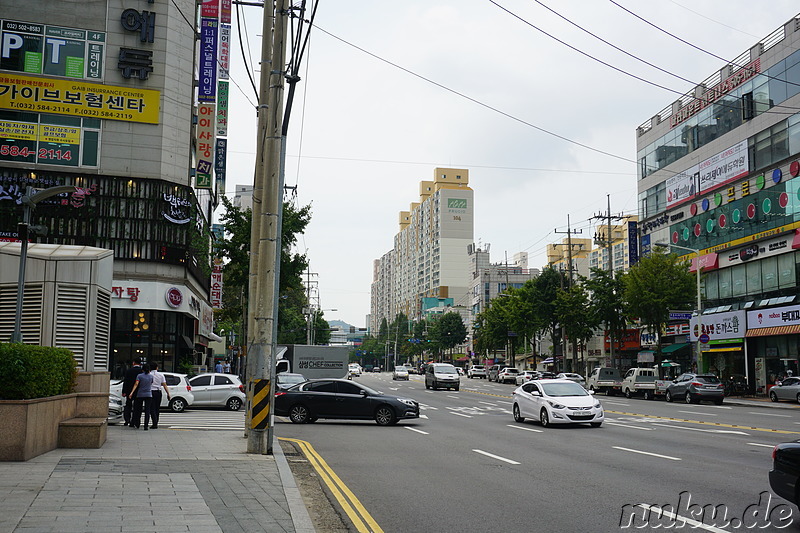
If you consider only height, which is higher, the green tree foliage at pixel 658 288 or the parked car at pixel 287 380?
the green tree foliage at pixel 658 288

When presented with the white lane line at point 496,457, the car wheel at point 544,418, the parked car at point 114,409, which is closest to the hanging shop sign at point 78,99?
the parked car at point 114,409

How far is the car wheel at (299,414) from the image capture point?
2353 cm

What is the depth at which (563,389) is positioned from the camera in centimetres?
2350

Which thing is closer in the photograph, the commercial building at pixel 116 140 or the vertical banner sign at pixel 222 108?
the commercial building at pixel 116 140

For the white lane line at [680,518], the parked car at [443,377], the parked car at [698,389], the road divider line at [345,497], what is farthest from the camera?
the parked car at [443,377]

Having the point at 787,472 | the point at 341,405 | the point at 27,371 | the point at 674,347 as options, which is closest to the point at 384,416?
the point at 341,405

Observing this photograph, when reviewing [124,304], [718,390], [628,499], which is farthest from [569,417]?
[124,304]

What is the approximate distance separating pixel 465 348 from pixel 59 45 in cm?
11347

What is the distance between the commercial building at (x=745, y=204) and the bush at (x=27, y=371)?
128 feet

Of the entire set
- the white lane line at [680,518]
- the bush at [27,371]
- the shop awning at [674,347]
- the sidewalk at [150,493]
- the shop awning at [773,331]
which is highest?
the shop awning at [773,331]

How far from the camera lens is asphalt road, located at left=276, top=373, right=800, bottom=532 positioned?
28.7 ft

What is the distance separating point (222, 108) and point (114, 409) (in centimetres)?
2309

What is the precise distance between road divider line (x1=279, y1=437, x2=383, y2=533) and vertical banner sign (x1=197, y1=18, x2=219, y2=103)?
28653 millimetres

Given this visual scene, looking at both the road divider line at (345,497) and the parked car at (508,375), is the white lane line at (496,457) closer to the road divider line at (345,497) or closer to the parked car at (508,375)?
the road divider line at (345,497)
